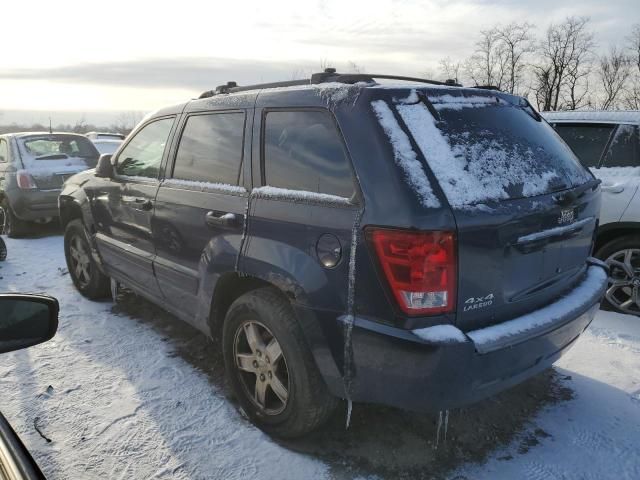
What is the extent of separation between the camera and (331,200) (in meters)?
2.25

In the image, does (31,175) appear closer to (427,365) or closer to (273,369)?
(273,369)

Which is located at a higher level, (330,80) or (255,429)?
(330,80)

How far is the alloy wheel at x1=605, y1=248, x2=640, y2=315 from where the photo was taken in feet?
13.9

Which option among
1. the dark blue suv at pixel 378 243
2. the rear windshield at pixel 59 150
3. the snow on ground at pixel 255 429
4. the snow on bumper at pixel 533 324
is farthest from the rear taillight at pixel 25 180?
the snow on bumper at pixel 533 324

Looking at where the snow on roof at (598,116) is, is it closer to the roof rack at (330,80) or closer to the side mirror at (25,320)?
the roof rack at (330,80)

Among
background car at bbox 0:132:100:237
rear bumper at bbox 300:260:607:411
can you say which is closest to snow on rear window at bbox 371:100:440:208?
rear bumper at bbox 300:260:607:411

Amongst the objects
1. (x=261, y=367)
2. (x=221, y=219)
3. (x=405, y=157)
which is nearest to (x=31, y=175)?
(x=221, y=219)

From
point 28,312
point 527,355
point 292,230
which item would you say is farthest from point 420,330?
point 28,312

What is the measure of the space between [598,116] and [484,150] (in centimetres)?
304

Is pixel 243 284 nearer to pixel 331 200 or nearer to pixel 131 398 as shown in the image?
pixel 331 200

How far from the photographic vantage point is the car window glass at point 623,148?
14.3ft

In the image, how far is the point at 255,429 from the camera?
278 cm

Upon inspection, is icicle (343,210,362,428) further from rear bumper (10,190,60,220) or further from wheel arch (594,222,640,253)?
rear bumper (10,190,60,220)

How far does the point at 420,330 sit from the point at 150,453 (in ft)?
5.08
